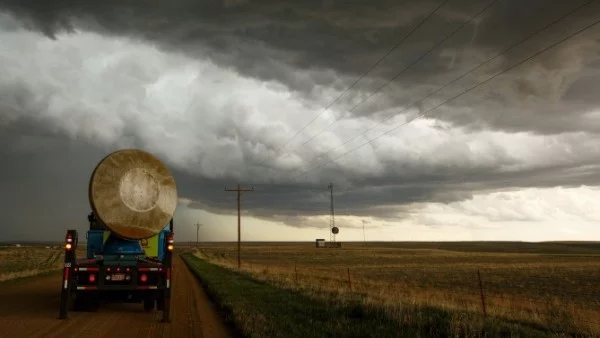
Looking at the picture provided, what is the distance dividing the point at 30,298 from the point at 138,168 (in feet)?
24.5

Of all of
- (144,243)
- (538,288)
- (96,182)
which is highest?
(96,182)

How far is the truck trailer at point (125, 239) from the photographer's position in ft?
36.4

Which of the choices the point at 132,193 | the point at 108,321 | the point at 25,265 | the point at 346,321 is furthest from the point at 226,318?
the point at 25,265

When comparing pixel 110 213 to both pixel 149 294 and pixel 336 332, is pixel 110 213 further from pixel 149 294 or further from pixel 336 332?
pixel 336 332

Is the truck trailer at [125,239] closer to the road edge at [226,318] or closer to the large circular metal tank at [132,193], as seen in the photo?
the large circular metal tank at [132,193]

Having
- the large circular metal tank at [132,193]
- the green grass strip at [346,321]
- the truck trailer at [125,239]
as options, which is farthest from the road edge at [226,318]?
the large circular metal tank at [132,193]

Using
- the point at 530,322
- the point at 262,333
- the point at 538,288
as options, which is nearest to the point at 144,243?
the point at 262,333

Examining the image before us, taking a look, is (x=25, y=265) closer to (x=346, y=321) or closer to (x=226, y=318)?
(x=226, y=318)

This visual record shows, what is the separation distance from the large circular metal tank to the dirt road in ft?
6.96

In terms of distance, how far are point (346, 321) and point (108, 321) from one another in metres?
5.53

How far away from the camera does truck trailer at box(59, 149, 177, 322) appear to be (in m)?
11.1

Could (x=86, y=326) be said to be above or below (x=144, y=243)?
below

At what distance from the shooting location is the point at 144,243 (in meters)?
12.5

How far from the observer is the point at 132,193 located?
11836mm
